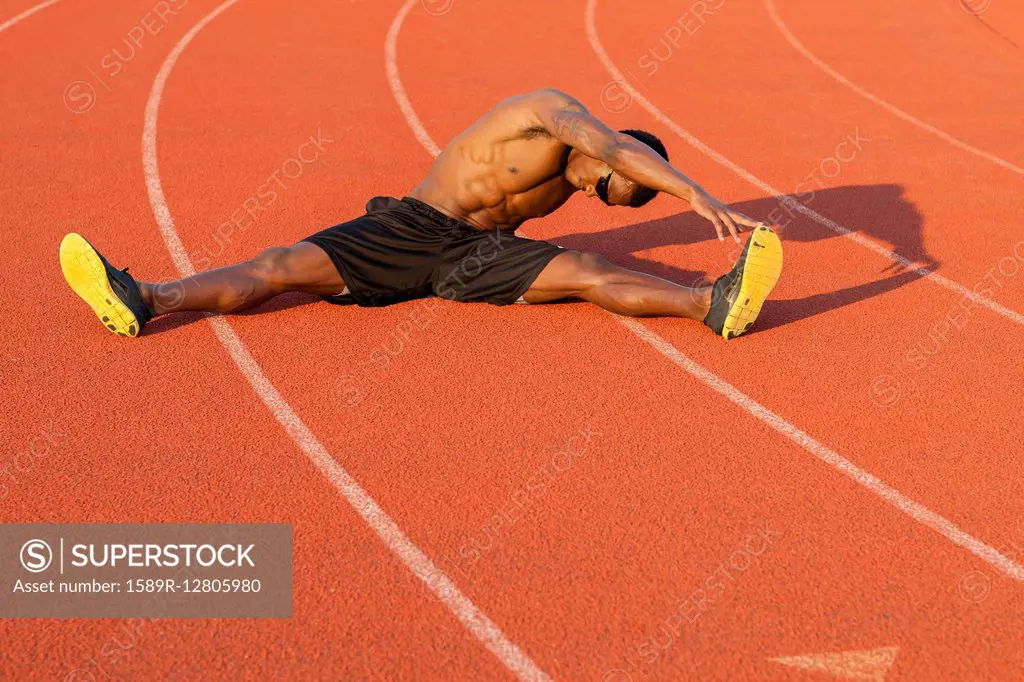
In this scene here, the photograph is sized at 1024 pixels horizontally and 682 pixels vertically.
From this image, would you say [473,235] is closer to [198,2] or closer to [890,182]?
[890,182]

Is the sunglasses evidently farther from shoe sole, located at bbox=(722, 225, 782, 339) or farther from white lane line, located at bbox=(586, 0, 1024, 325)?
white lane line, located at bbox=(586, 0, 1024, 325)

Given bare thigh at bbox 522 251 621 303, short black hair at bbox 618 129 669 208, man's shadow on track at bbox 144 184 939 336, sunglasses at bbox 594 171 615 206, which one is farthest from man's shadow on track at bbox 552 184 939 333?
sunglasses at bbox 594 171 615 206

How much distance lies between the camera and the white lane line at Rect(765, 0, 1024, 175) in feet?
27.0

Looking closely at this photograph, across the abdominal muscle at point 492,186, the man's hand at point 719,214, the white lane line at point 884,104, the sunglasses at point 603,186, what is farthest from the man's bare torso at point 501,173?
the white lane line at point 884,104

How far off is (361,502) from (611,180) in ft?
6.69

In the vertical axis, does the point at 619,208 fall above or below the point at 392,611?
below

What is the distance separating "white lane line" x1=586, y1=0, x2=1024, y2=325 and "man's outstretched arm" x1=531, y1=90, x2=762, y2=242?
195cm

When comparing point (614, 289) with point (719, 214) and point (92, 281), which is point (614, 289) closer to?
point (719, 214)

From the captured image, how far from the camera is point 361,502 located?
427 cm

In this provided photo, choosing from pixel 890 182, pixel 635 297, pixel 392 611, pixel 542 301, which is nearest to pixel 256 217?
pixel 542 301

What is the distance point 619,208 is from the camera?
286 inches

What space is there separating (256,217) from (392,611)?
3.80 meters

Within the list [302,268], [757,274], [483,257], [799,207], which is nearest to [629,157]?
[757,274]

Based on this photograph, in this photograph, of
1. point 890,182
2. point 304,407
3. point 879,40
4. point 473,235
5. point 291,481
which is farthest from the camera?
point 879,40
